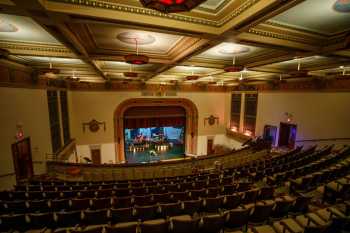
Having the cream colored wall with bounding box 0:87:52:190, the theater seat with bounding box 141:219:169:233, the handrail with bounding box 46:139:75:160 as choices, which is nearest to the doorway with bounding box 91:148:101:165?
the handrail with bounding box 46:139:75:160

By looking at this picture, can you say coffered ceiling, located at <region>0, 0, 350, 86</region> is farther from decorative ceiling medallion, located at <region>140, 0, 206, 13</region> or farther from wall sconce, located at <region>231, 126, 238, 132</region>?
wall sconce, located at <region>231, 126, 238, 132</region>

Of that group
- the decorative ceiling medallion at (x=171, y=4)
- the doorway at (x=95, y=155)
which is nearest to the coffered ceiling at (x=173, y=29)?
the decorative ceiling medallion at (x=171, y=4)

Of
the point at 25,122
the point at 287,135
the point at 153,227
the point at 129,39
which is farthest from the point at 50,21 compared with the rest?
the point at 287,135

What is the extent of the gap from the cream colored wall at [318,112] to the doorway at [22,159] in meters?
15.8

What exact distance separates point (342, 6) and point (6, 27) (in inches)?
292

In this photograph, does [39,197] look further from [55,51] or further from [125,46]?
[125,46]

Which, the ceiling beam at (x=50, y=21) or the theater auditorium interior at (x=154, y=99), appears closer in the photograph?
the ceiling beam at (x=50, y=21)

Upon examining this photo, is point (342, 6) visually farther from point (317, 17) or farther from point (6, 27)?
point (6, 27)

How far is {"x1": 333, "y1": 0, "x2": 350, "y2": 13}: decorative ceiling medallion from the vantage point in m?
3.35

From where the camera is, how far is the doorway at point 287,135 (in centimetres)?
1256

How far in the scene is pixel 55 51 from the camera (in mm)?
5957

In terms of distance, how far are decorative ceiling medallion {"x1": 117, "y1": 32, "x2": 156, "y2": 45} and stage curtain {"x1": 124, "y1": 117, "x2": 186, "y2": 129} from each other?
11929 mm

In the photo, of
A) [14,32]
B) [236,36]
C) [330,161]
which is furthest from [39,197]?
[330,161]

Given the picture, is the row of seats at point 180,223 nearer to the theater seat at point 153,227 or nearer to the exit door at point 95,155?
the theater seat at point 153,227
